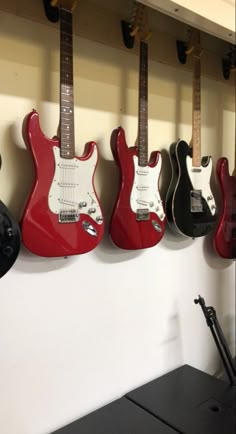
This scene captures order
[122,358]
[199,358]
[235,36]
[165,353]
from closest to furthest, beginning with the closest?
1. [235,36]
2. [122,358]
3. [165,353]
4. [199,358]

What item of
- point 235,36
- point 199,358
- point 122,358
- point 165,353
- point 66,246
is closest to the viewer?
point 66,246

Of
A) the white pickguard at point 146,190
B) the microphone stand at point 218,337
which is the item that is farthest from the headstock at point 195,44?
the microphone stand at point 218,337

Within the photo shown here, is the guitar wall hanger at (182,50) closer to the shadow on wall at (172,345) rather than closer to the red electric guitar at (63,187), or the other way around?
the red electric guitar at (63,187)

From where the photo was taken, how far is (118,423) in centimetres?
108

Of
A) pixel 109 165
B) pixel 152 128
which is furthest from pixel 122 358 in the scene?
pixel 152 128

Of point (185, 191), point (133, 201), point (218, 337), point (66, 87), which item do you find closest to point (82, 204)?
point (133, 201)

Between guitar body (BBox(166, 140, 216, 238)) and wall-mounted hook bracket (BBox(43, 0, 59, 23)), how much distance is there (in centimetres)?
57

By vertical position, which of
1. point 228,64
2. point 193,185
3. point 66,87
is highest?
point 228,64

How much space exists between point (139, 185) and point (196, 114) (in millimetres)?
421

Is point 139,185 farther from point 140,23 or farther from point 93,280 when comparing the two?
point 140,23

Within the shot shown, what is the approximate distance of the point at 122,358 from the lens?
4.15 ft

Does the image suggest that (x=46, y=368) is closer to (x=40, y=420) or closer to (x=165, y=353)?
(x=40, y=420)

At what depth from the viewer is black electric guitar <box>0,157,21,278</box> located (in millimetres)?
860

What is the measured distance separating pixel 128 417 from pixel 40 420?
0.89 ft
